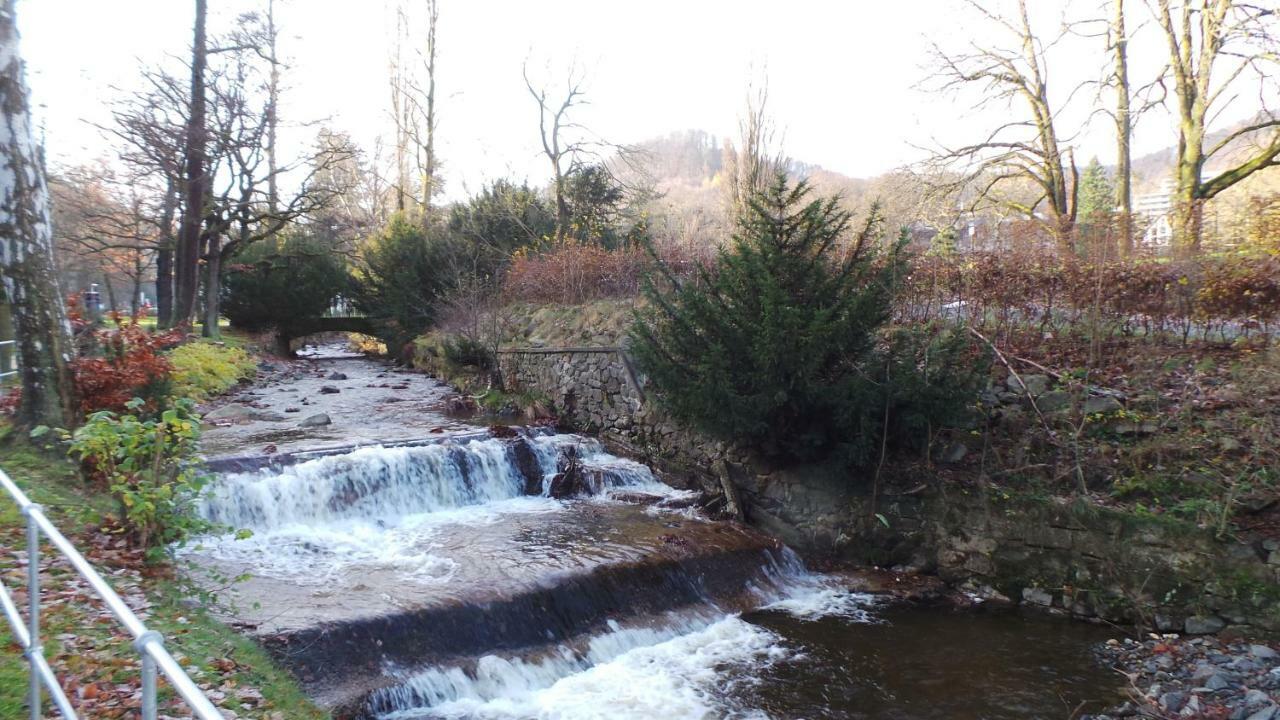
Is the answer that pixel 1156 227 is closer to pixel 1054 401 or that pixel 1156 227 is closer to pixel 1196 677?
pixel 1054 401

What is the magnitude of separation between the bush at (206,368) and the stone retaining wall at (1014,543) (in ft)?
30.8

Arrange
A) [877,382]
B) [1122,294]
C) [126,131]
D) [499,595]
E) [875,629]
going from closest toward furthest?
1. [499,595]
2. [875,629]
3. [877,382]
4. [1122,294]
5. [126,131]

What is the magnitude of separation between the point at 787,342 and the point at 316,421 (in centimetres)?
824

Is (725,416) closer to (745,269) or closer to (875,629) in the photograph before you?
(745,269)

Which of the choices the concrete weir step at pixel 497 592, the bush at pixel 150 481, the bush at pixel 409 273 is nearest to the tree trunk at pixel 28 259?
the bush at pixel 150 481

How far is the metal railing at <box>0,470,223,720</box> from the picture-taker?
1.39 m

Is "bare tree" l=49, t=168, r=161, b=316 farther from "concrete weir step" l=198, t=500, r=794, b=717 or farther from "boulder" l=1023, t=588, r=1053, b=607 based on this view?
"boulder" l=1023, t=588, r=1053, b=607

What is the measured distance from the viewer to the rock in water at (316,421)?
39.1 ft

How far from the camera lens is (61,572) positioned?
4754mm

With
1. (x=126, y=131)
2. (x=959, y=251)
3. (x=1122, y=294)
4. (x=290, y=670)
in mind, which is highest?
(x=126, y=131)

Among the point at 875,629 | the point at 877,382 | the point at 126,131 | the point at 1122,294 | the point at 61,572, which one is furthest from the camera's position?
the point at 126,131

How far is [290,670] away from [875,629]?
16.6ft

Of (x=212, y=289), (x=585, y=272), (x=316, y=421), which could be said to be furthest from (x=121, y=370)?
(x=212, y=289)

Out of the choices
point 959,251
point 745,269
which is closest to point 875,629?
point 745,269
